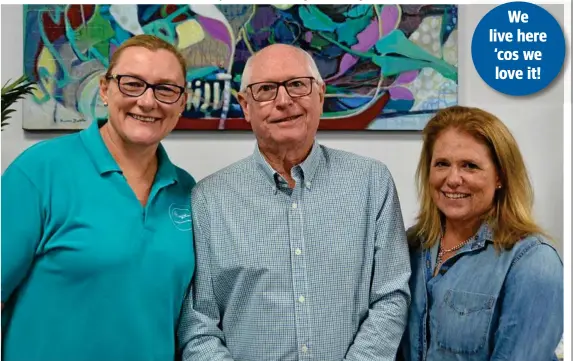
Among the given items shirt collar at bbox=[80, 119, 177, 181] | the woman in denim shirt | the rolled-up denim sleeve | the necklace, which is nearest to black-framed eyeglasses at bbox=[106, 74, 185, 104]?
shirt collar at bbox=[80, 119, 177, 181]

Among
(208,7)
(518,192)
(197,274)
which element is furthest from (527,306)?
(208,7)

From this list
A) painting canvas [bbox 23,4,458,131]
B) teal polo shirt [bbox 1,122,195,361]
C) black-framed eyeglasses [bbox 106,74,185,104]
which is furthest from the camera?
painting canvas [bbox 23,4,458,131]

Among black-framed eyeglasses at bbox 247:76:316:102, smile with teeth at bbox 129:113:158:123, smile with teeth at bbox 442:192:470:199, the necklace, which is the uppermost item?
black-framed eyeglasses at bbox 247:76:316:102

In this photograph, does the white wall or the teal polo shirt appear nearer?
the teal polo shirt

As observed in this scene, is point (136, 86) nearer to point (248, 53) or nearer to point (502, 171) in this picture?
point (248, 53)

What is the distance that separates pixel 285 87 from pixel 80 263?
684 mm

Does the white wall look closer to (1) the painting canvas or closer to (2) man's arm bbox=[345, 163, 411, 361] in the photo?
(1) the painting canvas

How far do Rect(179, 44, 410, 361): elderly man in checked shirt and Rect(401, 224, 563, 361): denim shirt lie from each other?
0.08 metres

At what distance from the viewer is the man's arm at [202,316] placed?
59.7 inches

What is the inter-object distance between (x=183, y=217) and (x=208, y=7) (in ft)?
3.53

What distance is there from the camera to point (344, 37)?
2.31m

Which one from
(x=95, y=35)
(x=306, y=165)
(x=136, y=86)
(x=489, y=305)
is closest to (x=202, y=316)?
(x=306, y=165)

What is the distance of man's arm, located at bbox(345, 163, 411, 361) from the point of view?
4.99 feet
